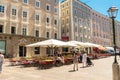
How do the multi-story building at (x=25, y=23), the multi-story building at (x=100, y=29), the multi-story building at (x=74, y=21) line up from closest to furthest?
the multi-story building at (x=25, y=23), the multi-story building at (x=74, y=21), the multi-story building at (x=100, y=29)

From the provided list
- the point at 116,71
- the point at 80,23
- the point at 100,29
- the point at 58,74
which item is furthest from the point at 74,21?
the point at 116,71

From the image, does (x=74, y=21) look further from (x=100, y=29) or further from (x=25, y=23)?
(x=25, y=23)

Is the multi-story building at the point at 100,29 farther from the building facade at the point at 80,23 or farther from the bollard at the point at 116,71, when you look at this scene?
the bollard at the point at 116,71

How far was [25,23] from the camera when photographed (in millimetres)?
34500

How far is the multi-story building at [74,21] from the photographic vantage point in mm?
50438

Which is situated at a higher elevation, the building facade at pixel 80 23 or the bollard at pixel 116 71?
the building facade at pixel 80 23

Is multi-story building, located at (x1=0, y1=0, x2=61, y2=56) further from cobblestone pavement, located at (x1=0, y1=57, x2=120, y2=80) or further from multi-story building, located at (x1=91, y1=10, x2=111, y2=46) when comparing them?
multi-story building, located at (x1=91, y1=10, x2=111, y2=46)

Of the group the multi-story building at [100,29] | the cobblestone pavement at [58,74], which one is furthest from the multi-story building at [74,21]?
the cobblestone pavement at [58,74]

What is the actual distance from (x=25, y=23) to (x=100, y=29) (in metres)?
38.6

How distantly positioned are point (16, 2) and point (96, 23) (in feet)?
118

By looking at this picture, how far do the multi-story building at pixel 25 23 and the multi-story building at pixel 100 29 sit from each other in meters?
23.3

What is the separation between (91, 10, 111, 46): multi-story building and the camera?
62.3 m

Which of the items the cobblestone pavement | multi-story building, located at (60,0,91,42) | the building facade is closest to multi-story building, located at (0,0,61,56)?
the building facade

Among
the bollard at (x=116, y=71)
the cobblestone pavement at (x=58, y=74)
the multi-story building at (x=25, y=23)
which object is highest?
the multi-story building at (x=25, y=23)
